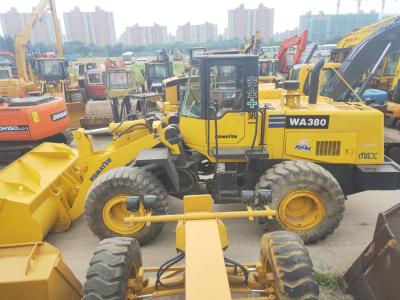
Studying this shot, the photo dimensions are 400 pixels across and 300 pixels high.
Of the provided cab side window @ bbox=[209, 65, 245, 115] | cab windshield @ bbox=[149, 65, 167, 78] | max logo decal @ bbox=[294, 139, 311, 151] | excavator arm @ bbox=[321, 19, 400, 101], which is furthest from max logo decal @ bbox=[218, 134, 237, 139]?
cab windshield @ bbox=[149, 65, 167, 78]

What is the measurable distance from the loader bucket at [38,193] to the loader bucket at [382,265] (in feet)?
11.9

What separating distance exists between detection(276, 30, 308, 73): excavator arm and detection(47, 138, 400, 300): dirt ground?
9056 mm

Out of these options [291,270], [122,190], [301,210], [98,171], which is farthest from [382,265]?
[98,171]

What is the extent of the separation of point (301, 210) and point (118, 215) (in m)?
2.46

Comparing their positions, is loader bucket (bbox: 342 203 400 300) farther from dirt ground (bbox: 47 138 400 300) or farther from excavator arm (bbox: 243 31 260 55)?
excavator arm (bbox: 243 31 260 55)

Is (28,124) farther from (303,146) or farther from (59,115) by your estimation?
(303,146)

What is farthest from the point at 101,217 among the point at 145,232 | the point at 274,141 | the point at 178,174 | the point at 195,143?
the point at 274,141

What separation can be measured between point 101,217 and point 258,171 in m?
2.23

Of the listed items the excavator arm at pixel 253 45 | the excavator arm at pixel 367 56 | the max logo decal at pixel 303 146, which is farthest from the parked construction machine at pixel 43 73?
the max logo decal at pixel 303 146

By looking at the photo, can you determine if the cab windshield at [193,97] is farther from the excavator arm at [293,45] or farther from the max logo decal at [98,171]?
the excavator arm at [293,45]

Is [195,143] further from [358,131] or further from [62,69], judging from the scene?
[62,69]

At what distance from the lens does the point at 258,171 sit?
481 cm

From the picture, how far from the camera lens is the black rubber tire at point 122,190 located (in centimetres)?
425

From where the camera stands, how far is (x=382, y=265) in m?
2.87
